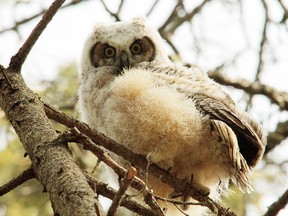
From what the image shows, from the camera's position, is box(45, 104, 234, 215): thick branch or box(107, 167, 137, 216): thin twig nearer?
box(107, 167, 137, 216): thin twig

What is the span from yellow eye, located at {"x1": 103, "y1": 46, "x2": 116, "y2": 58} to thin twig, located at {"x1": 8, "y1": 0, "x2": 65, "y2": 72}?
6.37 ft

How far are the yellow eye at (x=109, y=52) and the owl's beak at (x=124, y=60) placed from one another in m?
0.08

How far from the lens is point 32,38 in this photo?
2102 mm

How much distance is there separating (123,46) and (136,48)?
4.4 inches

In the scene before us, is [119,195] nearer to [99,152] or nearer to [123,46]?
[99,152]

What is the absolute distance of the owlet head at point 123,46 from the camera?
404cm

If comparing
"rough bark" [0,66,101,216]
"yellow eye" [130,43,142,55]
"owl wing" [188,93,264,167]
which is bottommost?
"rough bark" [0,66,101,216]

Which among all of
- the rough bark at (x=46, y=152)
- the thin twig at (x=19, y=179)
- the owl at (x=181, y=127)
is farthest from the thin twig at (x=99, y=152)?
the owl at (x=181, y=127)

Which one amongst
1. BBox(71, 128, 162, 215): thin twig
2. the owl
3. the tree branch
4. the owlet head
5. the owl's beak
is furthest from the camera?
the tree branch

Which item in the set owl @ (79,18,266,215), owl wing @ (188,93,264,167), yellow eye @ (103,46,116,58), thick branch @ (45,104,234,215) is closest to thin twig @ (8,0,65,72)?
thick branch @ (45,104,234,215)

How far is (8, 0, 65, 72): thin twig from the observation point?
210 centimetres

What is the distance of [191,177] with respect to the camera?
2.77 metres

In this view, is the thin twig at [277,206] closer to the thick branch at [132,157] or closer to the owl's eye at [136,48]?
the thick branch at [132,157]

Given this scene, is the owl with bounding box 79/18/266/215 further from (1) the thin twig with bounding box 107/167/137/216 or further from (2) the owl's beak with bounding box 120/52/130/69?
(1) the thin twig with bounding box 107/167/137/216
